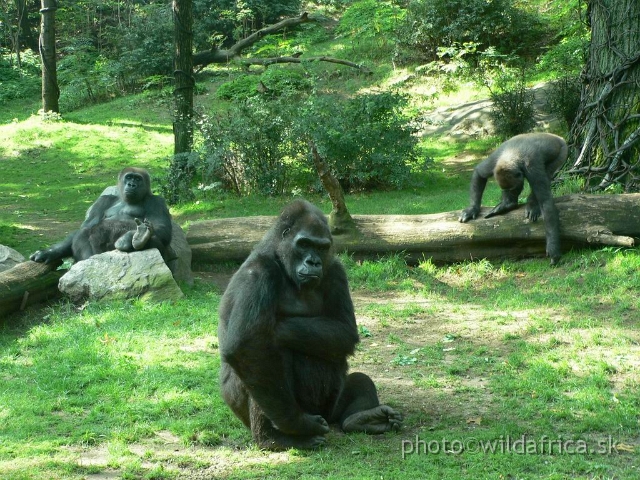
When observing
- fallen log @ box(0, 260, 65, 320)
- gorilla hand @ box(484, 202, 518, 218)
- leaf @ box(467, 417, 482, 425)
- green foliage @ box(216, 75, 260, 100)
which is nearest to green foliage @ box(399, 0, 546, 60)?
green foliage @ box(216, 75, 260, 100)

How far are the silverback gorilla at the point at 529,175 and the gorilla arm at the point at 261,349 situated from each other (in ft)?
18.0

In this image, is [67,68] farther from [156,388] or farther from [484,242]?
[156,388]

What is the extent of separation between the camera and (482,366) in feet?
20.9

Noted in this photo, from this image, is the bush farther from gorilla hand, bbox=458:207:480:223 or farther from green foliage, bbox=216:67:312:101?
green foliage, bbox=216:67:312:101

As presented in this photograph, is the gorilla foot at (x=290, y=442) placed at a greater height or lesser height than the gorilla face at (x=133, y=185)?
lesser

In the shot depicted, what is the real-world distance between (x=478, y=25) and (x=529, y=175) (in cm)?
1177

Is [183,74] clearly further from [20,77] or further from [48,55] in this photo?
[20,77]

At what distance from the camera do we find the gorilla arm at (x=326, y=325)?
471 cm

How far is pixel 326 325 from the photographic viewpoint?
4793 mm

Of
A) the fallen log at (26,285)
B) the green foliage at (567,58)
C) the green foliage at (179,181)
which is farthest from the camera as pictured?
the green foliage at (567,58)

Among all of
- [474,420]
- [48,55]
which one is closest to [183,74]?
[48,55]

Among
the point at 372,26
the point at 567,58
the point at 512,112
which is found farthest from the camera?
the point at 372,26

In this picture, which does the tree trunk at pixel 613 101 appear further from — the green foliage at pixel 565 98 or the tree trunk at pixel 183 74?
the tree trunk at pixel 183 74

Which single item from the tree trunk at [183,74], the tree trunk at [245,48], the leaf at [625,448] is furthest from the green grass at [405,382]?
the tree trunk at [245,48]
